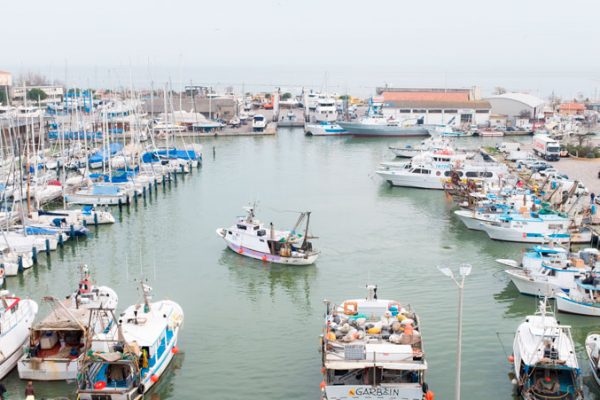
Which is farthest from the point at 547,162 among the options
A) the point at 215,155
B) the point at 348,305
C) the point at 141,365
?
the point at 141,365

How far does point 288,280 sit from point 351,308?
776cm

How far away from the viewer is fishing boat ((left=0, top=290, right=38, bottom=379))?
55.8 ft

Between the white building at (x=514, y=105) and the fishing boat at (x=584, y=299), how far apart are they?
65.6 meters

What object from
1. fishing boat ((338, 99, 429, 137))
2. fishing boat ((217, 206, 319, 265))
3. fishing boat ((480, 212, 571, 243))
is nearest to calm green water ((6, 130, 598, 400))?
fishing boat ((217, 206, 319, 265))

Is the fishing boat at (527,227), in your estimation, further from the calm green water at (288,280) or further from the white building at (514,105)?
the white building at (514,105)

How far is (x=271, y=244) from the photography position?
2639cm

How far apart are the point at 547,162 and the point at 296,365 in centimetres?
3547

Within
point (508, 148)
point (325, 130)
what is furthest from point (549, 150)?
point (325, 130)

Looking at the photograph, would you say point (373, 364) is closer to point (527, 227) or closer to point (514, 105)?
point (527, 227)

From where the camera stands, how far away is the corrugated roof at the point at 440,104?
8075cm

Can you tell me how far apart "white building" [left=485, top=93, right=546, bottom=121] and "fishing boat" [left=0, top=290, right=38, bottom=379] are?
73.5 m

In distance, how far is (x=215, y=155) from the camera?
58.9m

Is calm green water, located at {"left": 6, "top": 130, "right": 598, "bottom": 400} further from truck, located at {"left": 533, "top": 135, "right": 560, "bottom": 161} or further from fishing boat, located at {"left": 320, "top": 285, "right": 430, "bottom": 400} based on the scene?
truck, located at {"left": 533, "top": 135, "right": 560, "bottom": 161}

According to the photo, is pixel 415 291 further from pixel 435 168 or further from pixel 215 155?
pixel 215 155
